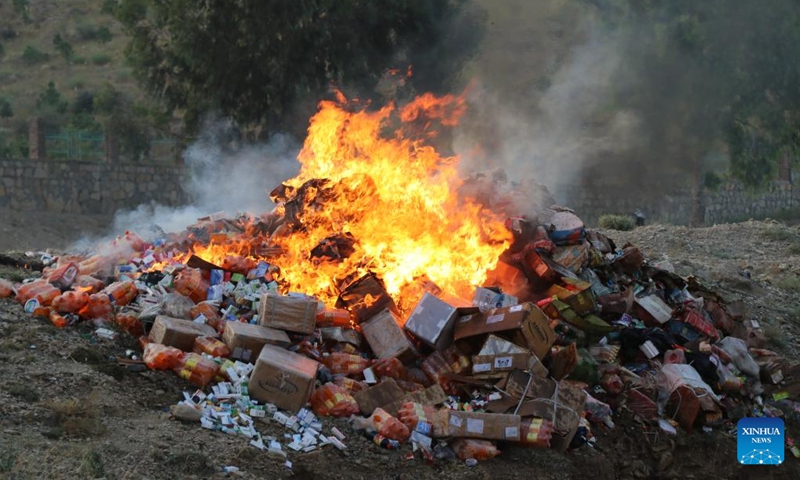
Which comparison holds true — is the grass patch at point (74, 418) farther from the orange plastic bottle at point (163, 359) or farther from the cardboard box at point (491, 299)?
the cardboard box at point (491, 299)

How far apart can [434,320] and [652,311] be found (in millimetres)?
2513

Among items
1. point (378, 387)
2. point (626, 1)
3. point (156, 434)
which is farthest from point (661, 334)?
point (626, 1)

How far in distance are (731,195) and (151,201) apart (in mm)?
16218

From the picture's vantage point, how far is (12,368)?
19.3 ft

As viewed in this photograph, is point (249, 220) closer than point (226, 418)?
No

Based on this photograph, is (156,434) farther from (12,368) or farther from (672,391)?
(672,391)

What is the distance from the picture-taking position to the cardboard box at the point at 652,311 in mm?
8328

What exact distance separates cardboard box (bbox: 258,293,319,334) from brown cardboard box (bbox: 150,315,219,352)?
45cm

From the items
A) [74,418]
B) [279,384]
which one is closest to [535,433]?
[279,384]

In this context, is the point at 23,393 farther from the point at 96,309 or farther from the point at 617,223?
the point at 617,223

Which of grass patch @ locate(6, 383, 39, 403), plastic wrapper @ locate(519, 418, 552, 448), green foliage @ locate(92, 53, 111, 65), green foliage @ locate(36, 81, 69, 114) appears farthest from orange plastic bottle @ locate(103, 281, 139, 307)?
green foliage @ locate(92, 53, 111, 65)

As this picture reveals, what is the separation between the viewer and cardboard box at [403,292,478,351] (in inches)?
279

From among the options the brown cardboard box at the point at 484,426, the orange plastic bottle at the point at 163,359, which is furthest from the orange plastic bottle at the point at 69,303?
the brown cardboard box at the point at 484,426

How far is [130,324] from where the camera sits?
275 inches
